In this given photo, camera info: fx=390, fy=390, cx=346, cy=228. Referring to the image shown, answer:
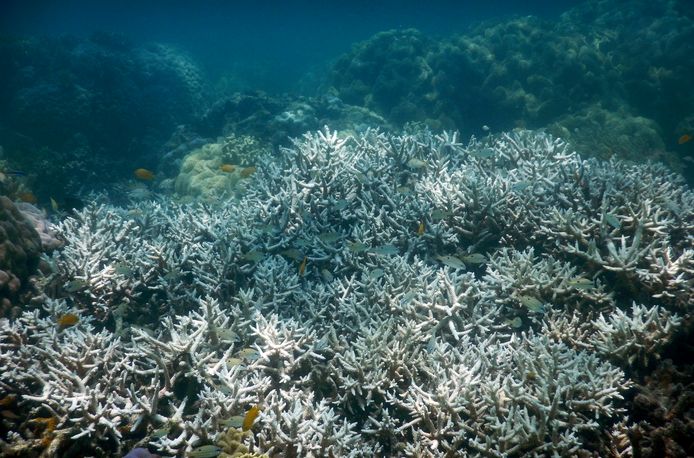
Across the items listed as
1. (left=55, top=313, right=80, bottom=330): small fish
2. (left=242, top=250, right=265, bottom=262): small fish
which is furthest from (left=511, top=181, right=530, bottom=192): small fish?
(left=55, top=313, right=80, bottom=330): small fish

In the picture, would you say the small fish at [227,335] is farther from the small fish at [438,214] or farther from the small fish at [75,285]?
the small fish at [438,214]

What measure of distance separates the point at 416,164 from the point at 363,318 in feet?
9.24

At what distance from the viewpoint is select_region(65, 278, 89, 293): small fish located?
4.39m

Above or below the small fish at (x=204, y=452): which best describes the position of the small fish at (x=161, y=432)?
below

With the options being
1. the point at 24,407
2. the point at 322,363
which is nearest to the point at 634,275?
the point at 322,363

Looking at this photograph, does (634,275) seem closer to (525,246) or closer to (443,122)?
(525,246)

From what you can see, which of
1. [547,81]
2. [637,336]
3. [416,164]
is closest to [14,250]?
[416,164]

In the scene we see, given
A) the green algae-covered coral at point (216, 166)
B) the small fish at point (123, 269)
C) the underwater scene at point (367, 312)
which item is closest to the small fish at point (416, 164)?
the underwater scene at point (367, 312)

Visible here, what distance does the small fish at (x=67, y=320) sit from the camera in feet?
12.9

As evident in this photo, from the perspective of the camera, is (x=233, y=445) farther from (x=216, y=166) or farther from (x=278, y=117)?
(x=278, y=117)

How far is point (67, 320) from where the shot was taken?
3.95 metres

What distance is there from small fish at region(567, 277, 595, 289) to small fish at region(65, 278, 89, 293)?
5366 mm

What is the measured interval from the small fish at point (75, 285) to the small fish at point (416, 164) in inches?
183

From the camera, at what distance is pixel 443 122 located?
43.7 ft
